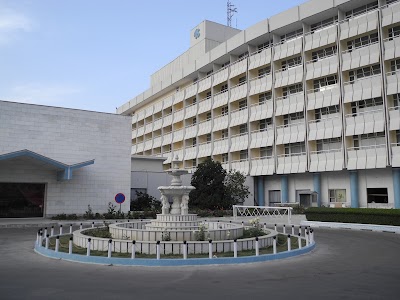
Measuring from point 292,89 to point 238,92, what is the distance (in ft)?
27.6

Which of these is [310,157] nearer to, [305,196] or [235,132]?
[305,196]

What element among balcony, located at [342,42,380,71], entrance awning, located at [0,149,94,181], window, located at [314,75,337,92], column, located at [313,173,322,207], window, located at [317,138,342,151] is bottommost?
column, located at [313,173,322,207]

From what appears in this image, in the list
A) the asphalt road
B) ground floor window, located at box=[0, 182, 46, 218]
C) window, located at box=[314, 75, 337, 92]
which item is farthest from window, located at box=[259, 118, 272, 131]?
the asphalt road

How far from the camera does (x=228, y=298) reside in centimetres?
804

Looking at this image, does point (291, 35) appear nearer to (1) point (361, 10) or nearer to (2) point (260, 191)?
(1) point (361, 10)

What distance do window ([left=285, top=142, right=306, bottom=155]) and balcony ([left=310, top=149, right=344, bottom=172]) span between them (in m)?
2.06

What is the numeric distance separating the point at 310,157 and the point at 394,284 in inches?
1327

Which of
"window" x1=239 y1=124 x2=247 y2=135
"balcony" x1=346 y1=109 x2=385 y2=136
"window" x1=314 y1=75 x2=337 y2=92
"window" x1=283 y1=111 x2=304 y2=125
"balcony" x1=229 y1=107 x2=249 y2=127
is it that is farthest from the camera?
"window" x1=239 y1=124 x2=247 y2=135

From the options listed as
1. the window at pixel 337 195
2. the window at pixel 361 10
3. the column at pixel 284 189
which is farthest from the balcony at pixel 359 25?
the column at pixel 284 189

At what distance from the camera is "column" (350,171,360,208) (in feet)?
126

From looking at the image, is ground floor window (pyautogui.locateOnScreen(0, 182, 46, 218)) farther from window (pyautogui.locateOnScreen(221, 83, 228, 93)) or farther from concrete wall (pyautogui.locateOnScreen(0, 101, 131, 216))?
window (pyautogui.locateOnScreen(221, 83, 228, 93))

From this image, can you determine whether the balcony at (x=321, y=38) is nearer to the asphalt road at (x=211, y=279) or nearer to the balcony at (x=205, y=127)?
the balcony at (x=205, y=127)

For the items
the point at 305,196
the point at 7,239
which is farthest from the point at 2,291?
the point at 305,196

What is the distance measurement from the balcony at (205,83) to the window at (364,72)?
2310 centimetres
